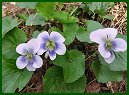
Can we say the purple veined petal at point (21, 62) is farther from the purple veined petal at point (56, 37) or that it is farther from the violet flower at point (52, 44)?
the purple veined petal at point (56, 37)

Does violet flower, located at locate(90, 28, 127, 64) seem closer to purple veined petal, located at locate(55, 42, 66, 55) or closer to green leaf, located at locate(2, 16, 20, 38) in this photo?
purple veined petal, located at locate(55, 42, 66, 55)

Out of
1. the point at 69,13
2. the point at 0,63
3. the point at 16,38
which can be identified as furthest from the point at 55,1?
the point at 0,63

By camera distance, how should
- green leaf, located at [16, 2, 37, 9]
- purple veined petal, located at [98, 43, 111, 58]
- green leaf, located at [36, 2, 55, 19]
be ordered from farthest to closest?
1. green leaf, located at [16, 2, 37, 9]
2. green leaf, located at [36, 2, 55, 19]
3. purple veined petal, located at [98, 43, 111, 58]

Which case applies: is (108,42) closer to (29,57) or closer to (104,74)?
(104,74)

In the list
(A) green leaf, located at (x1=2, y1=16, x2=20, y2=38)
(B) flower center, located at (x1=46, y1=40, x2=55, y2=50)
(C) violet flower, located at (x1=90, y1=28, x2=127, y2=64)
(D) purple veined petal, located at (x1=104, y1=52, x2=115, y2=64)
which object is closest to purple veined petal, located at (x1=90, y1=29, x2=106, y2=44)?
(C) violet flower, located at (x1=90, y1=28, x2=127, y2=64)

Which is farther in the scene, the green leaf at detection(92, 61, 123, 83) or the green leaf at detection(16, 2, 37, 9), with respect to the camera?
the green leaf at detection(16, 2, 37, 9)
